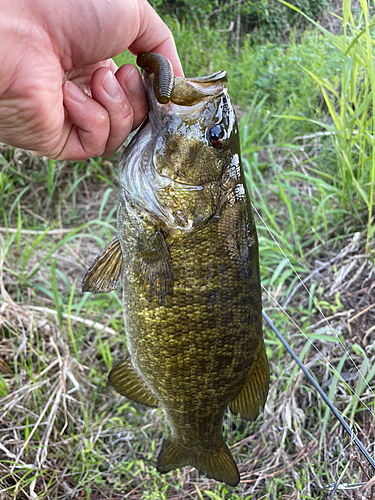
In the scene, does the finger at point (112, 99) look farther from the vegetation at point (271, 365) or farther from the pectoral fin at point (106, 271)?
the vegetation at point (271, 365)

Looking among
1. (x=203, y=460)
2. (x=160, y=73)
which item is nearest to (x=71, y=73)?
(x=160, y=73)

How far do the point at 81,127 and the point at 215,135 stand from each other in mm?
514

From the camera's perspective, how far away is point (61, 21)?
1.18m

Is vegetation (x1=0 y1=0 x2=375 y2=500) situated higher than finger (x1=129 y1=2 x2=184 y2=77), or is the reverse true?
finger (x1=129 y1=2 x2=184 y2=77)

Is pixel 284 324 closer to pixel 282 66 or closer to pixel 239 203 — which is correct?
pixel 239 203

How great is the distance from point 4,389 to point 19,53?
172cm

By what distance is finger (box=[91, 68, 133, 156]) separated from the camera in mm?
1321

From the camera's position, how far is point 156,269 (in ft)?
4.25

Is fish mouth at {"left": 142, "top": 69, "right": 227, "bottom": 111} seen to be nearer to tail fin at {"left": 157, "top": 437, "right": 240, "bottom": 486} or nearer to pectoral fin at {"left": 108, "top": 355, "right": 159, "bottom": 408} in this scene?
pectoral fin at {"left": 108, "top": 355, "right": 159, "bottom": 408}

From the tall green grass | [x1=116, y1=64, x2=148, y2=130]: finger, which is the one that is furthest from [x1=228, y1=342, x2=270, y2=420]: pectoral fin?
the tall green grass

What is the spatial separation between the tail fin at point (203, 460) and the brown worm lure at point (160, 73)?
50.5 inches

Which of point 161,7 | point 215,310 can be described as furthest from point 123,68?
point 161,7

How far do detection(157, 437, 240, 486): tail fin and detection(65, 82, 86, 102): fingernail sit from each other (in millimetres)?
1337

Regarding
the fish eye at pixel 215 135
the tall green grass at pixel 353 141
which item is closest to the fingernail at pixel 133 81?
the fish eye at pixel 215 135
